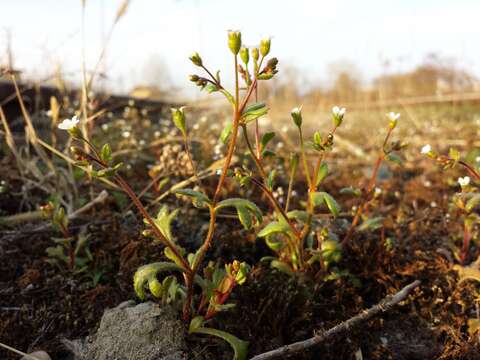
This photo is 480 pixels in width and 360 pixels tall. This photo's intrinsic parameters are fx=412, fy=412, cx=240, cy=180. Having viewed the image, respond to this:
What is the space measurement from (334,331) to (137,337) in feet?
2.72

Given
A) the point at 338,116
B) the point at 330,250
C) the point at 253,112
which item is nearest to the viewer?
the point at 253,112

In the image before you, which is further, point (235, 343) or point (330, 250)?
point (330, 250)

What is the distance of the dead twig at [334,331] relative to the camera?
5.31ft

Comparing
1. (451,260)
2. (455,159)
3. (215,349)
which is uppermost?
(455,159)

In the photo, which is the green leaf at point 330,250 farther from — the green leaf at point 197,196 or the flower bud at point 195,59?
the flower bud at point 195,59

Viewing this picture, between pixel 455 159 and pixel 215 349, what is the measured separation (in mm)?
1427

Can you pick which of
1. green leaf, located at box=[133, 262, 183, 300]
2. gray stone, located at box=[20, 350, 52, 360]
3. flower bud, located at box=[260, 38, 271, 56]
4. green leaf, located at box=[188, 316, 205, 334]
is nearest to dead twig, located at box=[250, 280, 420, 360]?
green leaf, located at box=[188, 316, 205, 334]

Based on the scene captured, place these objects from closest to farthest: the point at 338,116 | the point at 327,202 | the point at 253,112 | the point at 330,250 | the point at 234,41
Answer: the point at 234,41
the point at 253,112
the point at 338,116
the point at 327,202
the point at 330,250

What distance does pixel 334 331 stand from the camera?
1754mm

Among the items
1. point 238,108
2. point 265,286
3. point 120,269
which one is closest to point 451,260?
point 265,286

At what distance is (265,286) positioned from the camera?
2174mm

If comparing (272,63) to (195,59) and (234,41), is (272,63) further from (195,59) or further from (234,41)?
(195,59)

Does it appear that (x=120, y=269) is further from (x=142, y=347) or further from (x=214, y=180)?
(x=214, y=180)

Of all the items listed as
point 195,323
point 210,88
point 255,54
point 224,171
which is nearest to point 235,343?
point 195,323
